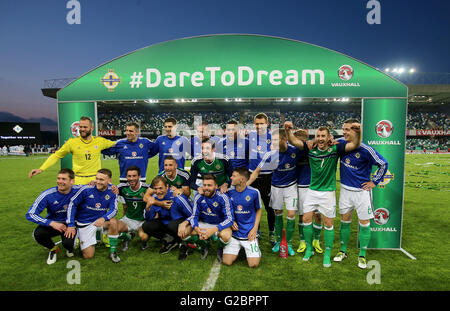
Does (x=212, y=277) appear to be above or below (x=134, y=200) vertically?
below

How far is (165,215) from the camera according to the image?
4.62 metres

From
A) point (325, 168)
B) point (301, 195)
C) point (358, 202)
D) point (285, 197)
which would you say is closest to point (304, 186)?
point (301, 195)

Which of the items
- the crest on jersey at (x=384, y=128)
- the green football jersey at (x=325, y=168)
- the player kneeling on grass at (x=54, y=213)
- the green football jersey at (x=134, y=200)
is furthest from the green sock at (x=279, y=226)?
the player kneeling on grass at (x=54, y=213)

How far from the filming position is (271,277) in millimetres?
3631

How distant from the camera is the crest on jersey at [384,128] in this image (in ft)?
14.8

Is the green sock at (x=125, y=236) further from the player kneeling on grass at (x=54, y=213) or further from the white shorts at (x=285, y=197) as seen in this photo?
the white shorts at (x=285, y=197)

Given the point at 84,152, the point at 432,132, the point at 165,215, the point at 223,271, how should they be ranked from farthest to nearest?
the point at 432,132 < the point at 84,152 < the point at 165,215 < the point at 223,271

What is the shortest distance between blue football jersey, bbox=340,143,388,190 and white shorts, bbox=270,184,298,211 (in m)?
0.84

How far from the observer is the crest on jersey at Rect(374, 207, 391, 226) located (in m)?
4.59

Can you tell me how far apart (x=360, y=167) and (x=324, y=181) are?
609 millimetres

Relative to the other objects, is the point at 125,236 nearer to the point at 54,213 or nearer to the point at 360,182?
the point at 54,213

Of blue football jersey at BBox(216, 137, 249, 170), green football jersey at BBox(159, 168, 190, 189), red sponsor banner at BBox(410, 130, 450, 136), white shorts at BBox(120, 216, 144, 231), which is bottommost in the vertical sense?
white shorts at BBox(120, 216, 144, 231)

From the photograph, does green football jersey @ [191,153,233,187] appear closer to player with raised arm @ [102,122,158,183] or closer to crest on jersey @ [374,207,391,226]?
player with raised arm @ [102,122,158,183]

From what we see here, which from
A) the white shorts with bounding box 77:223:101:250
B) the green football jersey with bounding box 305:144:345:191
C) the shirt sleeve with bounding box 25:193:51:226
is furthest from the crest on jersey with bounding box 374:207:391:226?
the shirt sleeve with bounding box 25:193:51:226
